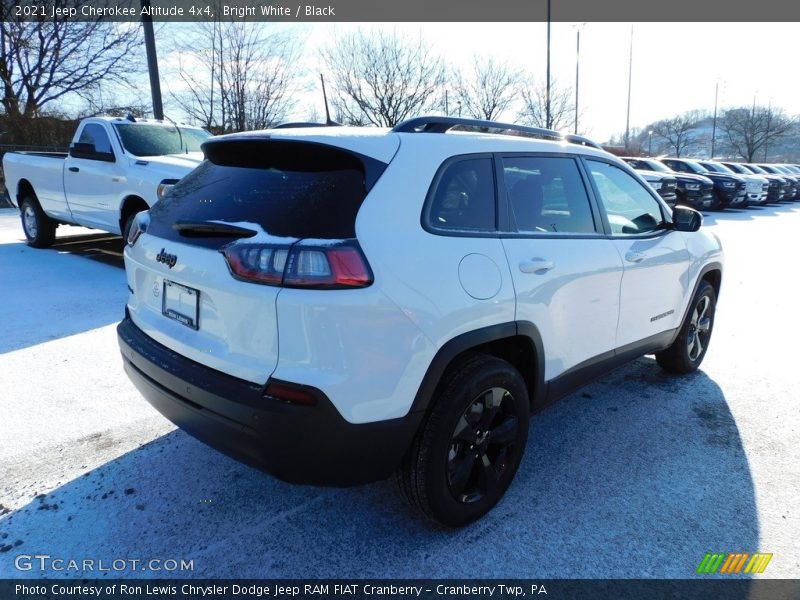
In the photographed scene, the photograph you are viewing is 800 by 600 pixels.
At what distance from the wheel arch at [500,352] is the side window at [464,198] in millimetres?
469

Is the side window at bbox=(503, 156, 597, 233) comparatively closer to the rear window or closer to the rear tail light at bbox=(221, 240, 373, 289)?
the rear window

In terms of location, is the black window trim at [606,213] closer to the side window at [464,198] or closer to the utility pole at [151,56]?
the side window at [464,198]

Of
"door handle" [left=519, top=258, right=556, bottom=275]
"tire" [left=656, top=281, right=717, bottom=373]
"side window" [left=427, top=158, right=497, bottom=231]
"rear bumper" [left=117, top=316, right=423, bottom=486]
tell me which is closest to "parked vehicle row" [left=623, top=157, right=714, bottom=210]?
"tire" [left=656, top=281, right=717, bottom=373]

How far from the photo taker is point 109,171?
7418 millimetres

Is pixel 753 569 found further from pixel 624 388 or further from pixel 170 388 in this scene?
pixel 170 388

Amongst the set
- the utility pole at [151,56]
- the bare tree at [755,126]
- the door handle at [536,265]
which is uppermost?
the bare tree at [755,126]

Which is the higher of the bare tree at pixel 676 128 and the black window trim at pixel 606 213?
the bare tree at pixel 676 128

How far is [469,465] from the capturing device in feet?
8.34

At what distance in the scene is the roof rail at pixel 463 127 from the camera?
2.61 meters

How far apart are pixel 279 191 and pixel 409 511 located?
161cm

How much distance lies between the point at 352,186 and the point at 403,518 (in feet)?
5.12

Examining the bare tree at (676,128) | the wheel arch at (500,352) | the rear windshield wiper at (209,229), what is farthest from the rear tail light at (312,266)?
the bare tree at (676,128)

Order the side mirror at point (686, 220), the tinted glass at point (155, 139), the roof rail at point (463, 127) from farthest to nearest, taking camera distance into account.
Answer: the tinted glass at point (155, 139)
the side mirror at point (686, 220)
the roof rail at point (463, 127)

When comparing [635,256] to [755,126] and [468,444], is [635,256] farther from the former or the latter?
[755,126]
